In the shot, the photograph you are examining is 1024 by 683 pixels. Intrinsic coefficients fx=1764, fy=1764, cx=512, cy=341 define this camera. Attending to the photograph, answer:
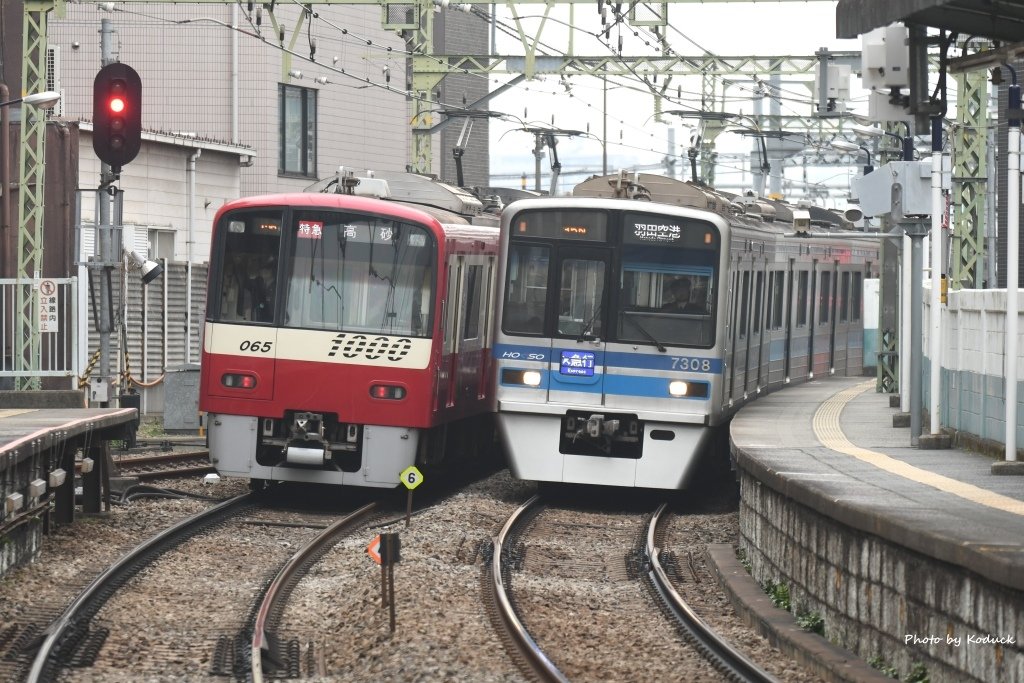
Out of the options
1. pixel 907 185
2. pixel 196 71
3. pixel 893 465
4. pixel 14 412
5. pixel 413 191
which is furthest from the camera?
pixel 196 71

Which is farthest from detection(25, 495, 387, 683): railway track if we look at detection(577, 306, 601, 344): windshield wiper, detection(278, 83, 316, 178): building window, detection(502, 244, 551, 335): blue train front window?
detection(278, 83, 316, 178): building window

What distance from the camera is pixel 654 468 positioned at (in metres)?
15.7

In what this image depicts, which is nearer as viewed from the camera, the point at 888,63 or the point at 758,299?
the point at 888,63

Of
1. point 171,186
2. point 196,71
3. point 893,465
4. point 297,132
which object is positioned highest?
point 196,71

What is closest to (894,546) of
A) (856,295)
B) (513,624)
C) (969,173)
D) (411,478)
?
(513,624)

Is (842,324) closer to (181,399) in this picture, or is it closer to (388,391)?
(181,399)

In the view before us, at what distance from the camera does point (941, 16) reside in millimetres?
10164

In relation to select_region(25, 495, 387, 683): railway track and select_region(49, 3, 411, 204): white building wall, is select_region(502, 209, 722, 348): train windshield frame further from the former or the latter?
select_region(49, 3, 411, 204): white building wall

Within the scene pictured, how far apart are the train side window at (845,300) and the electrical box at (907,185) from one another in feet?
34.4

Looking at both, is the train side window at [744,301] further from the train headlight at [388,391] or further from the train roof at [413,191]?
the train headlight at [388,391]

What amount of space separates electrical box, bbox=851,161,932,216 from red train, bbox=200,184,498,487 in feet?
12.4

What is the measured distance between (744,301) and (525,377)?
2.76 metres

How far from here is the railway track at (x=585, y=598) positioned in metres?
9.28

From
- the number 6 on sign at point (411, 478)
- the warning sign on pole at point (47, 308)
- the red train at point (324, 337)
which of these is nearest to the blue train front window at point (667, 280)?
the red train at point (324, 337)
